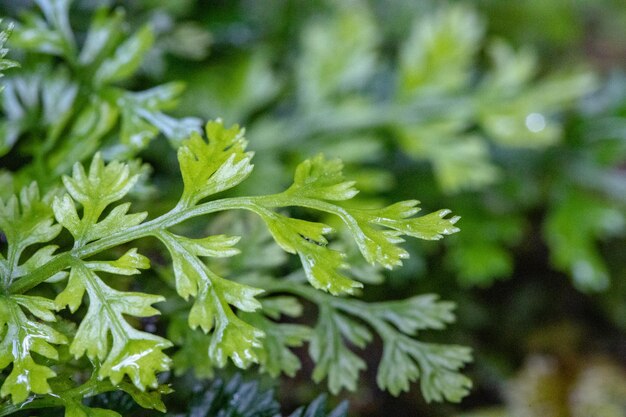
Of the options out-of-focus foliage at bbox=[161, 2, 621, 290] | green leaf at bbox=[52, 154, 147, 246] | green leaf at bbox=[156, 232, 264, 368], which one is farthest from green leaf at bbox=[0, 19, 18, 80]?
out-of-focus foliage at bbox=[161, 2, 621, 290]

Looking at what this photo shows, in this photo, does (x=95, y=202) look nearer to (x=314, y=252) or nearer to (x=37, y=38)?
(x=314, y=252)

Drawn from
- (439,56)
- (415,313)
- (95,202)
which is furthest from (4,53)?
(439,56)

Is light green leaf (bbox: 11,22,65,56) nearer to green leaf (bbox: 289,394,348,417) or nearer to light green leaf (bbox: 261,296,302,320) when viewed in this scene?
light green leaf (bbox: 261,296,302,320)

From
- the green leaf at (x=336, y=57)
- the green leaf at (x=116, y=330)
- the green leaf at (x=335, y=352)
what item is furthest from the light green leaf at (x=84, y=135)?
the green leaf at (x=336, y=57)

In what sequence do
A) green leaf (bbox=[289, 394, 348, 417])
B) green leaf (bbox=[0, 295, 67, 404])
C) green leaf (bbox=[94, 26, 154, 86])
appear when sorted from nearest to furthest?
green leaf (bbox=[0, 295, 67, 404]) → green leaf (bbox=[289, 394, 348, 417]) → green leaf (bbox=[94, 26, 154, 86])

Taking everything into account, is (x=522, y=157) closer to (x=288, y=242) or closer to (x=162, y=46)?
(x=162, y=46)

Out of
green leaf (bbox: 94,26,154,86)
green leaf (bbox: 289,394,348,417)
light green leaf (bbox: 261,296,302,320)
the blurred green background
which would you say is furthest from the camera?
the blurred green background
